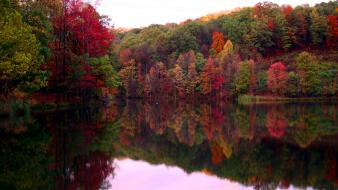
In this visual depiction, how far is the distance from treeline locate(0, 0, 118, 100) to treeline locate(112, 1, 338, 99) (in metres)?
18.5

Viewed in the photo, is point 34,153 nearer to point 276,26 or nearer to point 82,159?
point 82,159

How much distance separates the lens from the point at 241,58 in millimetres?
112875

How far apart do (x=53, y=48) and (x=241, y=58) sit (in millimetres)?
78473

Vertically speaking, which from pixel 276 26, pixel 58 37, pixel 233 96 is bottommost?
pixel 233 96

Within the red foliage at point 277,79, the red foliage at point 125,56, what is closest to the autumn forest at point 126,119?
the red foliage at point 277,79

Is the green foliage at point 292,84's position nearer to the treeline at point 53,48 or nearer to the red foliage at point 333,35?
the red foliage at point 333,35

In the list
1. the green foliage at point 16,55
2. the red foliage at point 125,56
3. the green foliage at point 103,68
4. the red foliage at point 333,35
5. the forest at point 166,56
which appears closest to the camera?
the green foliage at point 16,55

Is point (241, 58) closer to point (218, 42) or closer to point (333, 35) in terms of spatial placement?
point (218, 42)

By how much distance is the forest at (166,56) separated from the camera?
32.1 m

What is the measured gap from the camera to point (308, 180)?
11.8m

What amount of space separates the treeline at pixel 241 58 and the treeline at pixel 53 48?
18.5 meters

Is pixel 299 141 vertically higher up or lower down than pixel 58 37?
lower down

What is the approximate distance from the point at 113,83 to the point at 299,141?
31058 mm

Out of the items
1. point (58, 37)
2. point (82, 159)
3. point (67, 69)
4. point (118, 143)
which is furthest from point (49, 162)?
point (58, 37)
